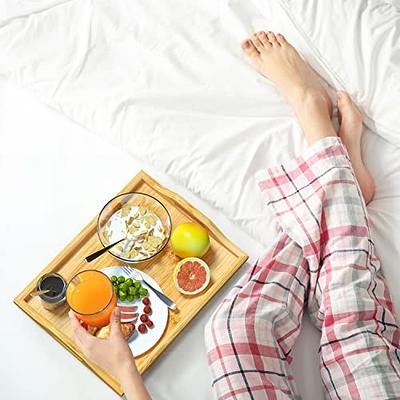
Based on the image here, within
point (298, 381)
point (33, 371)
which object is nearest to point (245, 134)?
point (298, 381)

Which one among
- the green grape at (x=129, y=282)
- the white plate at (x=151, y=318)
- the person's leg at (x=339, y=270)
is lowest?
the person's leg at (x=339, y=270)

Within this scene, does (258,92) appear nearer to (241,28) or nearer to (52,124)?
(241,28)

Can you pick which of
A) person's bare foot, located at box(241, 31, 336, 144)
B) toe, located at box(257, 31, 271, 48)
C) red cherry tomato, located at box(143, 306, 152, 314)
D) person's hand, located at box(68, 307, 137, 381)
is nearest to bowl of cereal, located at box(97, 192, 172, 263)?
red cherry tomato, located at box(143, 306, 152, 314)

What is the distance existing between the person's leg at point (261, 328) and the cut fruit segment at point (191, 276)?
0.26 feet

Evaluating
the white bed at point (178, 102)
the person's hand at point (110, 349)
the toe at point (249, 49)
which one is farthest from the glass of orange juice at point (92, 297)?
the toe at point (249, 49)

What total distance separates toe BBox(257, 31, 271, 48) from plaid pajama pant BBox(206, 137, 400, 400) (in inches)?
12.4

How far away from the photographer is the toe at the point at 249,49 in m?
1.59

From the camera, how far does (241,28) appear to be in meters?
1.62

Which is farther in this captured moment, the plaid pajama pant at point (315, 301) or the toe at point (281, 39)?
the toe at point (281, 39)

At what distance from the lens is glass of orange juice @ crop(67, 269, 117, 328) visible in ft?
4.09

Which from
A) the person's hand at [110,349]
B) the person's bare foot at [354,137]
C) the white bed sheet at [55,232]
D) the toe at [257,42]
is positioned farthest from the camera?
the toe at [257,42]

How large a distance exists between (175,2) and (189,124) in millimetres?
351

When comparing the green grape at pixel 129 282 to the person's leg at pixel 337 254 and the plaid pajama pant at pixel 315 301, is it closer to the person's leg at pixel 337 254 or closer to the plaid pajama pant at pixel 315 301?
the plaid pajama pant at pixel 315 301

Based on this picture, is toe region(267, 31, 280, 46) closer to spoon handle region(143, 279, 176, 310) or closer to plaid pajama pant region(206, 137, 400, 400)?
plaid pajama pant region(206, 137, 400, 400)
